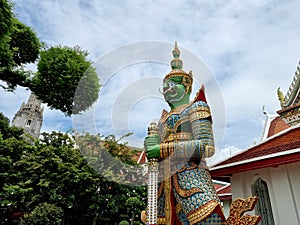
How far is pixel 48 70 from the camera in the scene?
6980 mm

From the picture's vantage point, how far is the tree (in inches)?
263

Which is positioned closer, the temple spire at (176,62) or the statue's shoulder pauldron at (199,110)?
the statue's shoulder pauldron at (199,110)

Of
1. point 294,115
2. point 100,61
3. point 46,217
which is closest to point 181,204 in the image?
point 100,61

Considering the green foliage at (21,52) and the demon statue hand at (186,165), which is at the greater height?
the green foliage at (21,52)

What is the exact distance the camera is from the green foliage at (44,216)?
7781 millimetres

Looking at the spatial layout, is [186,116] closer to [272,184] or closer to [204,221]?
[204,221]

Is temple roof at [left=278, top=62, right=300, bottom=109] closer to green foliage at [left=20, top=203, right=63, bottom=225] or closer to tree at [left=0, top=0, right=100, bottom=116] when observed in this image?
tree at [left=0, top=0, right=100, bottom=116]

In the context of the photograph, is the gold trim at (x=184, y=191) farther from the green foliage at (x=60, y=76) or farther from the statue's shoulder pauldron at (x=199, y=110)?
the green foliage at (x=60, y=76)

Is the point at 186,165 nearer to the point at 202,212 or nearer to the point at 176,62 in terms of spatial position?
the point at 202,212

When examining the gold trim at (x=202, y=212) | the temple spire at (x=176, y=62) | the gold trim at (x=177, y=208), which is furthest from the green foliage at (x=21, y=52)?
the gold trim at (x=202, y=212)

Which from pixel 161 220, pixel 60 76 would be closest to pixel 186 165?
pixel 161 220

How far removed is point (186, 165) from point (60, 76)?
17.9 feet

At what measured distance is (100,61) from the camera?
9.53 ft

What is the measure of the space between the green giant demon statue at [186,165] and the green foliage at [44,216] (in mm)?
6658
